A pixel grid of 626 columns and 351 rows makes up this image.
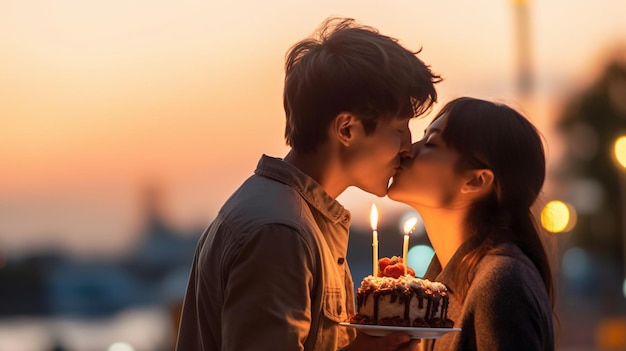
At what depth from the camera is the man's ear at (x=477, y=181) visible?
572 cm

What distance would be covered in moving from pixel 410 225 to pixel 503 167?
0.57m

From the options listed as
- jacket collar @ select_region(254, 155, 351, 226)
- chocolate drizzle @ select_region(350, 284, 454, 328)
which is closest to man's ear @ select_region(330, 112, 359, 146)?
jacket collar @ select_region(254, 155, 351, 226)

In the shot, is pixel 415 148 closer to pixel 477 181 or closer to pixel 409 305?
pixel 477 181

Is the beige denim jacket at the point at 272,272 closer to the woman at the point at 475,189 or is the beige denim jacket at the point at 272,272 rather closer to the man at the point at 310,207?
the man at the point at 310,207

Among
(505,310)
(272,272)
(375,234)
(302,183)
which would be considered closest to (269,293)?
(272,272)

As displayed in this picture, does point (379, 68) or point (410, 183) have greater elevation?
point (379, 68)

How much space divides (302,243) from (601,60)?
6153 cm

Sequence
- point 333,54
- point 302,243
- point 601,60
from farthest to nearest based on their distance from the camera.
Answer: point 601,60 → point 333,54 → point 302,243

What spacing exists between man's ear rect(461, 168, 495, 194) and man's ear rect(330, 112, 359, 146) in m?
0.82

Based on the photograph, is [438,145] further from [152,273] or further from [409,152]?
[152,273]

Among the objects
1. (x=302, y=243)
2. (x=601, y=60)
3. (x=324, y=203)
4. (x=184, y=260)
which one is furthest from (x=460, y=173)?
(x=184, y=260)

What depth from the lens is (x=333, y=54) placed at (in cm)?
510

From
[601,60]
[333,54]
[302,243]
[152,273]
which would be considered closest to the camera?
[302,243]

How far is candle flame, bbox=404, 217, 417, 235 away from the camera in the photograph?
5.32 m
